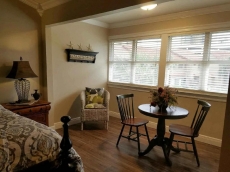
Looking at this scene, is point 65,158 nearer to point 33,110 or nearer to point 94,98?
point 33,110

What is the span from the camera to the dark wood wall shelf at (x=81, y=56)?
3.65 metres

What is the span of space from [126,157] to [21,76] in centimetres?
209

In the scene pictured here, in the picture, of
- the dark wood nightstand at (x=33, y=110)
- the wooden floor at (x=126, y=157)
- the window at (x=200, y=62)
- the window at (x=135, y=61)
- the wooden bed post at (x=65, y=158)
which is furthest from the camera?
the window at (x=135, y=61)

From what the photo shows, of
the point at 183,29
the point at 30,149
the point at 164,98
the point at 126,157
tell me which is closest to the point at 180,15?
the point at 183,29

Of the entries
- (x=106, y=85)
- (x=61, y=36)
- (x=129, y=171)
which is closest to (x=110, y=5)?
(x=61, y=36)

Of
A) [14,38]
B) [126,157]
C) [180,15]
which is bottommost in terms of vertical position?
[126,157]

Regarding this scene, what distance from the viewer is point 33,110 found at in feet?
8.98

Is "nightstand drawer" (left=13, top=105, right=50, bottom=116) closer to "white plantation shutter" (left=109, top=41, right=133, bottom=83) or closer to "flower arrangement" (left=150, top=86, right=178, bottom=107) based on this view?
"flower arrangement" (left=150, top=86, right=178, bottom=107)

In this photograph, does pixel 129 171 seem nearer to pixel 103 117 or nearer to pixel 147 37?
pixel 103 117

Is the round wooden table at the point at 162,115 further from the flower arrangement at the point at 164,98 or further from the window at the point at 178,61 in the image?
the window at the point at 178,61

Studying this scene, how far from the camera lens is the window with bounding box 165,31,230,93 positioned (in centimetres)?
291

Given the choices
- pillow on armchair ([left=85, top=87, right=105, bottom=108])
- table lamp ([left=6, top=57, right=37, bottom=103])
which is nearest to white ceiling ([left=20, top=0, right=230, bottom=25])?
table lamp ([left=6, top=57, right=37, bottom=103])

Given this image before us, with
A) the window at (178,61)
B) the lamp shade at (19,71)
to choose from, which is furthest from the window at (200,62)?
the lamp shade at (19,71)

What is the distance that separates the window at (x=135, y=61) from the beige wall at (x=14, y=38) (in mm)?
2027
